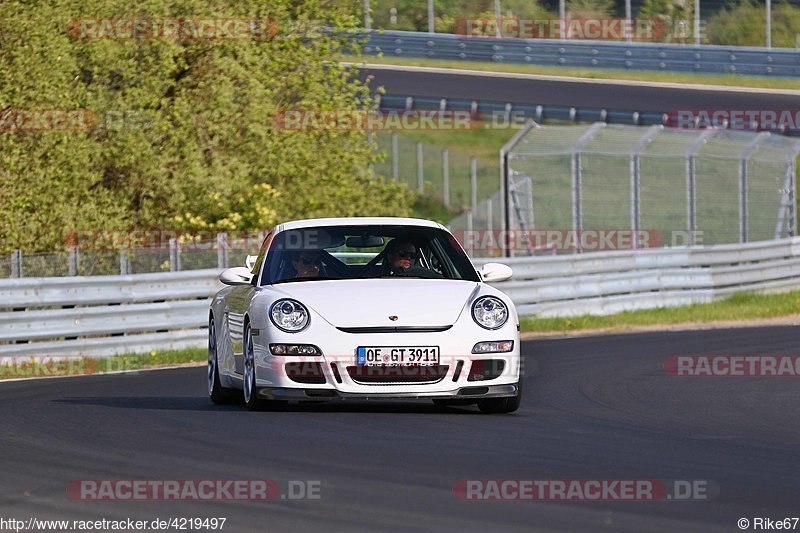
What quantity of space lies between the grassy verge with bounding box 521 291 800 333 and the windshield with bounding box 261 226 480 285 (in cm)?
1093

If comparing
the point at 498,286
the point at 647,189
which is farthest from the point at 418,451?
the point at 647,189

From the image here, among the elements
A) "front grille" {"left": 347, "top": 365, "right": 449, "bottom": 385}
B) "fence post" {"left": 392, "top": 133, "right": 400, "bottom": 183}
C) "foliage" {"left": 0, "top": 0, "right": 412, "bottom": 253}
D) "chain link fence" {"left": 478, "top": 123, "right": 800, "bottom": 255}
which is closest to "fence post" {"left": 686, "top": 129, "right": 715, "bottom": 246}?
"chain link fence" {"left": 478, "top": 123, "right": 800, "bottom": 255}

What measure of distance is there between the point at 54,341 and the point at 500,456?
400 inches

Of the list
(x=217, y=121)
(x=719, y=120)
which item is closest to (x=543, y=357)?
(x=217, y=121)

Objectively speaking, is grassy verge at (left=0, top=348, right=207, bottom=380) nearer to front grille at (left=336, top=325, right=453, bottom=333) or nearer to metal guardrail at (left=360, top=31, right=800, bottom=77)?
front grille at (left=336, top=325, right=453, bottom=333)

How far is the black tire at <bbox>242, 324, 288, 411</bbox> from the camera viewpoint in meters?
10.7

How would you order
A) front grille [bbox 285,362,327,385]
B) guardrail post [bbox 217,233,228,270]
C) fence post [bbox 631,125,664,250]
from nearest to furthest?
front grille [bbox 285,362,327,385] → guardrail post [bbox 217,233,228,270] → fence post [bbox 631,125,664,250]

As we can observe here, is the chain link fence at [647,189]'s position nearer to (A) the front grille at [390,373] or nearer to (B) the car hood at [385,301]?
(B) the car hood at [385,301]

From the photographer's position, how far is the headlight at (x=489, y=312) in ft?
34.0

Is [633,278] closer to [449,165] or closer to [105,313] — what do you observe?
[105,313]

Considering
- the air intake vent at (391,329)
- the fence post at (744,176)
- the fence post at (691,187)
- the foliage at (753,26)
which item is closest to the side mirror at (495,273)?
the air intake vent at (391,329)

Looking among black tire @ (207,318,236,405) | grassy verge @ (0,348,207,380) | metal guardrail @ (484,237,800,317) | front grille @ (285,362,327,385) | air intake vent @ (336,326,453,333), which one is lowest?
metal guardrail @ (484,237,800,317)

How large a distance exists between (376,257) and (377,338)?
4.30ft

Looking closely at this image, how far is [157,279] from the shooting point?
18906 millimetres
